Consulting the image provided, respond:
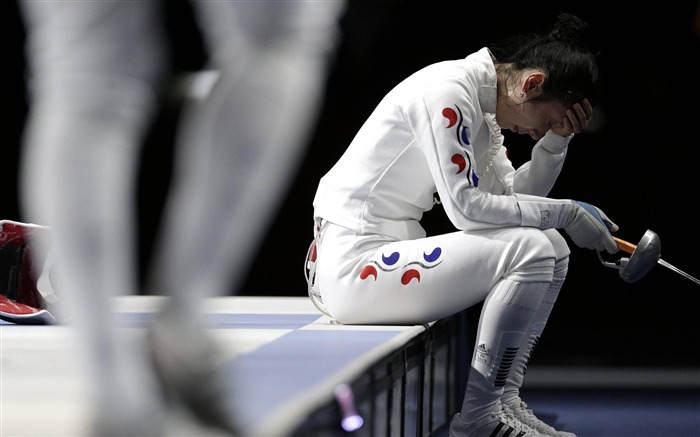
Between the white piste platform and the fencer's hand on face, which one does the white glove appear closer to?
the fencer's hand on face

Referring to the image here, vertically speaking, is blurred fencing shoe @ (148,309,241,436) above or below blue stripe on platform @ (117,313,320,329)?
above

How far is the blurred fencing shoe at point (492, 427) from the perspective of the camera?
5.25ft

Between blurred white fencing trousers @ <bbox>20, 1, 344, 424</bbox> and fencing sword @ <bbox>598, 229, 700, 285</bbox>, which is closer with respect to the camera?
blurred white fencing trousers @ <bbox>20, 1, 344, 424</bbox>

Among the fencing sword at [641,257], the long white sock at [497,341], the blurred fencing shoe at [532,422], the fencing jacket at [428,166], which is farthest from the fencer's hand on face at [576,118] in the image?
the blurred fencing shoe at [532,422]

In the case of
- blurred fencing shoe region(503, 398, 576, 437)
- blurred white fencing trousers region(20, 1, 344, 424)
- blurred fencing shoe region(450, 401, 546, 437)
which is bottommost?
blurred fencing shoe region(503, 398, 576, 437)

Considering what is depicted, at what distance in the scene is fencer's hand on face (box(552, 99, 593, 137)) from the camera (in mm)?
1888

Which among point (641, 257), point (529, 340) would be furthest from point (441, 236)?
point (641, 257)

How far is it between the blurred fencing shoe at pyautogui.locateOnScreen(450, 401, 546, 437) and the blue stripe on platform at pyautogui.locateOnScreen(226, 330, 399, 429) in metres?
0.21

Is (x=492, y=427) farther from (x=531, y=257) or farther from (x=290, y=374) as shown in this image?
(x=290, y=374)

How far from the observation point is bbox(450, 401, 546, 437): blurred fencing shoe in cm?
160

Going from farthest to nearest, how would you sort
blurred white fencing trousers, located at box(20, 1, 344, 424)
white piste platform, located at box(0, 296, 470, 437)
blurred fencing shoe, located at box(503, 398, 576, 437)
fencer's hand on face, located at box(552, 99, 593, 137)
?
fencer's hand on face, located at box(552, 99, 593, 137) < blurred fencing shoe, located at box(503, 398, 576, 437) < white piste platform, located at box(0, 296, 470, 437) < blurred white fencing trousers, located at box(20, 1, 344, 424)

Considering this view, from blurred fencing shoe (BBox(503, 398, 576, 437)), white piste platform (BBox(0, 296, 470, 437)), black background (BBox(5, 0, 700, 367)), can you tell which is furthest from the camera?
black background (BBox(5, 0, 700, 367))

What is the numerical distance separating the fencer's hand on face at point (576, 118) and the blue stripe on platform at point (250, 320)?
2.21 ft

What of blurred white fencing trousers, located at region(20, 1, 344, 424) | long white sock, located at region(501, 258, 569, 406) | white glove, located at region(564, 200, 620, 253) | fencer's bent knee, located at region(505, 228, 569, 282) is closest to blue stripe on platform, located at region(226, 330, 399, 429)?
blurred white fencing trousers, located at region(20, 1, 344, 424)
